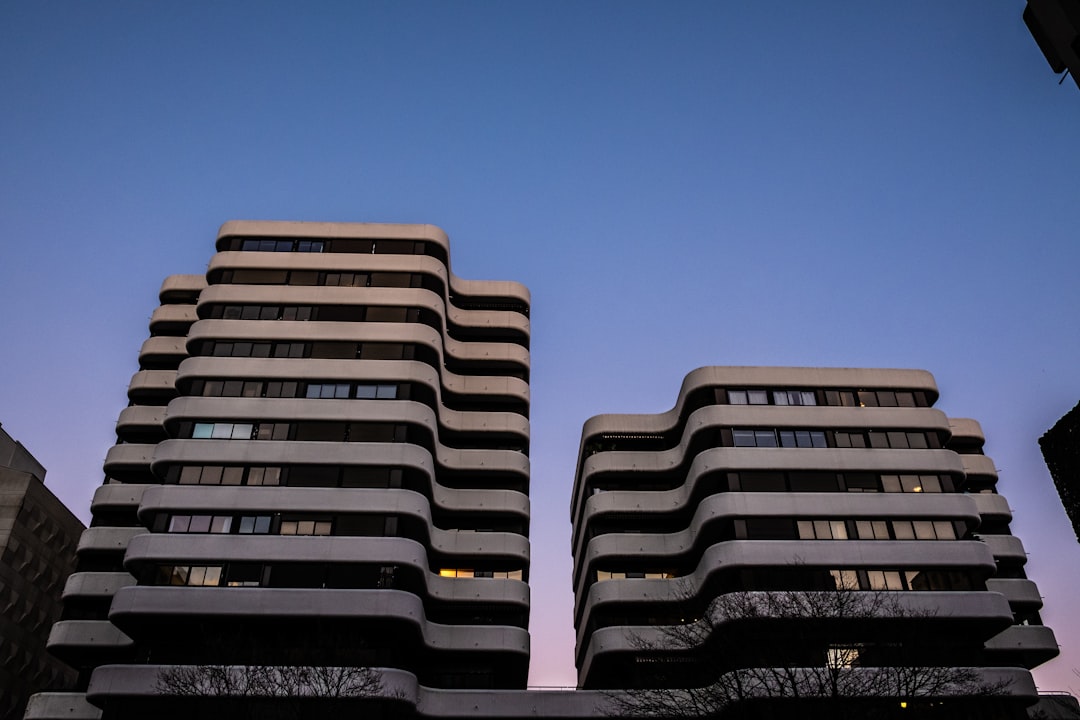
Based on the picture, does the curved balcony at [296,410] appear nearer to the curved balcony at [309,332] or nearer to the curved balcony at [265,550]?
the curved balcony at [309,332]

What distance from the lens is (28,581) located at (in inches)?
2566

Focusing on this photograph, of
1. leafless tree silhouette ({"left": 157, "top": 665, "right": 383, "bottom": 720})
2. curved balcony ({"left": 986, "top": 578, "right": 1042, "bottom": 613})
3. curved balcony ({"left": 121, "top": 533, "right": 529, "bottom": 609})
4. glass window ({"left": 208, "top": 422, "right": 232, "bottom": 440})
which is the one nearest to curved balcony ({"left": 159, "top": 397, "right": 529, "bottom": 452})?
glass window ({"left": 208, "top": 422, "right": 232, "bottom": 440})

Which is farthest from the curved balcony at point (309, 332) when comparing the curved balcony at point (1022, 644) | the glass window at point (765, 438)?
the curved balcony at point (1022, 644)

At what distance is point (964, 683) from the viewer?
45.1 metres

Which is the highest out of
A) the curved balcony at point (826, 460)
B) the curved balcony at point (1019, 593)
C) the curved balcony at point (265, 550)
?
the curved balcony at point (826, 460)

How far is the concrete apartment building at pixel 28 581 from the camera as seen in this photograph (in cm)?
6159

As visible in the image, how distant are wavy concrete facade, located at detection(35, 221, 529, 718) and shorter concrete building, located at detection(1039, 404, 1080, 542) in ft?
109

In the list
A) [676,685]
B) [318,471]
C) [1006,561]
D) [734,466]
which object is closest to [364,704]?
[318,471]

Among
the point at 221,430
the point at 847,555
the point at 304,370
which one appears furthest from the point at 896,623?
the point at 221,430

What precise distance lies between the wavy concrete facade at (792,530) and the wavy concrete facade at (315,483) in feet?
23.8

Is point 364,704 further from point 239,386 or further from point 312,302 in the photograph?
point 312,302

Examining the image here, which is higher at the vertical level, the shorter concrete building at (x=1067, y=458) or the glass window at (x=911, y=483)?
the glass window at (x=911, y=483)

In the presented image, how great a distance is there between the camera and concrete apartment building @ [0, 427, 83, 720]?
202ft

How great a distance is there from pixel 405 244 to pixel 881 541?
3894 centimetres
